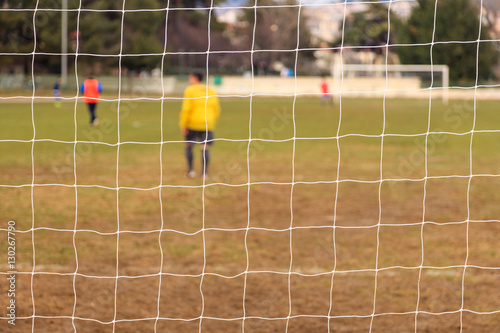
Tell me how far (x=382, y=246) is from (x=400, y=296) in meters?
1.59

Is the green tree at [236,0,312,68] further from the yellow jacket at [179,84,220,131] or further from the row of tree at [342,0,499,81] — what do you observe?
the yellow jacket at [179,84,220,131]

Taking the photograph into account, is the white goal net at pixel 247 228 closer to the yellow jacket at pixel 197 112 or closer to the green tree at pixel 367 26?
the yellow jacket at pixel 197 112

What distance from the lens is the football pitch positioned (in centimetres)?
475

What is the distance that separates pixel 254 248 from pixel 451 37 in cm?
3590

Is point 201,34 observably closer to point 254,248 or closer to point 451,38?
point 451,38

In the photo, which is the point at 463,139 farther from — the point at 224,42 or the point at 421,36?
the point at 224,42

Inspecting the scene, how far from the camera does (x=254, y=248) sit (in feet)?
21.6

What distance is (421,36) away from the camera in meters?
42.6

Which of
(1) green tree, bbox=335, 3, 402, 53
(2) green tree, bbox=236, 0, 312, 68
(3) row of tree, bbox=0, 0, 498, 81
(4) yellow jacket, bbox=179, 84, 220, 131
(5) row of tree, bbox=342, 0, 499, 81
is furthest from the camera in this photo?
(1) green tree, bbox=335, 3, 402, 53

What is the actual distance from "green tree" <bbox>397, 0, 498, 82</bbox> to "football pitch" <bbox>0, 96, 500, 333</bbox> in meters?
26.3

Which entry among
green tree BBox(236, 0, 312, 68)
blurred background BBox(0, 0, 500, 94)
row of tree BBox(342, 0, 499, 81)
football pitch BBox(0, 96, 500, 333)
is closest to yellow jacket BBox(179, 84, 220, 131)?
football pitch BBox(0, 96, 500, 333)

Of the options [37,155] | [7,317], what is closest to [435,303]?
[7,317]

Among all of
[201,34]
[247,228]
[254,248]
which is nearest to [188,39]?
[201,34]

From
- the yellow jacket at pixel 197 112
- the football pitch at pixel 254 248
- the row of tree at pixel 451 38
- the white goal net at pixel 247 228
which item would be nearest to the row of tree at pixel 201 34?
the row of tree at pixel 451 38
